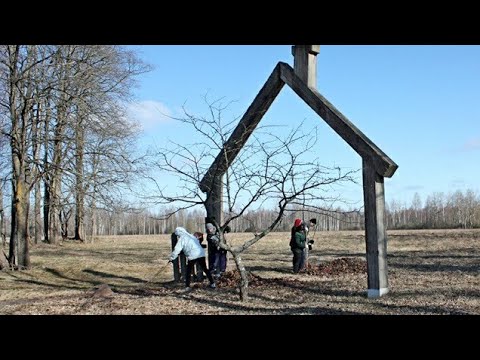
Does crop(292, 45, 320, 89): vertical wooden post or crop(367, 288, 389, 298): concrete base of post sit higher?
crop(292, 45, 320, 89): vertical wooden post

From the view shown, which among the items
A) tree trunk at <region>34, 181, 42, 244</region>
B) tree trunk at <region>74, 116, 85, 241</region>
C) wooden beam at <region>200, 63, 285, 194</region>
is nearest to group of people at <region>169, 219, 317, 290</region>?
wooden beam at <region>200, 63, 285, 194</region>

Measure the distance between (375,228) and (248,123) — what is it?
3.79 meters

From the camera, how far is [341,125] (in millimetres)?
9773

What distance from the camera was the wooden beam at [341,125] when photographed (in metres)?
9.23

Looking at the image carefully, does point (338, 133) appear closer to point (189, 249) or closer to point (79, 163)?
point (189, 249)

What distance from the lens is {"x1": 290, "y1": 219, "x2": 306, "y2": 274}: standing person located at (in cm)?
1428

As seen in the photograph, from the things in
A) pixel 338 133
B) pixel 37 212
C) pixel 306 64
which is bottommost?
pixel 37 212

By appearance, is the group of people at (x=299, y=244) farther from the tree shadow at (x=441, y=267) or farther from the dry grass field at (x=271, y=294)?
the tree shadow at (x=441, y=267)

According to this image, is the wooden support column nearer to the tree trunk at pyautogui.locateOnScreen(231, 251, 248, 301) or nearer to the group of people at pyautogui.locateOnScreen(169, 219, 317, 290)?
the group of people at pyautogui.locateOnScreen(169, 219, 317, 290)

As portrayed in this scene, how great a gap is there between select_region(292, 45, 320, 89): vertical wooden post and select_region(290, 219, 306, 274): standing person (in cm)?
521

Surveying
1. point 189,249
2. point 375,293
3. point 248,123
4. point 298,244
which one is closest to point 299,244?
point 298,244
